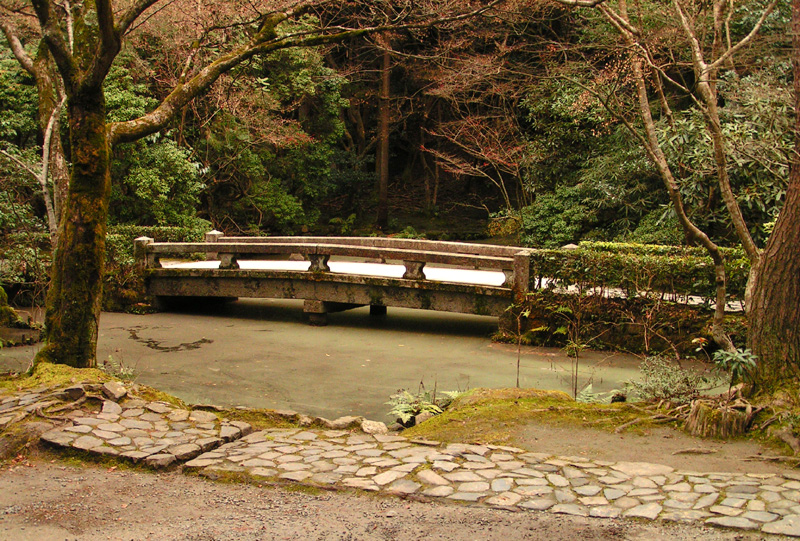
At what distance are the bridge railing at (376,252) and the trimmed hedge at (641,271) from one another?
1.43 ft

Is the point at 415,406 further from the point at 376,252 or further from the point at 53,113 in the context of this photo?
the point at 53,113

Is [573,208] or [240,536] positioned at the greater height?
[573,208]

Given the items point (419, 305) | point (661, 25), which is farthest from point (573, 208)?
point (419, 305)

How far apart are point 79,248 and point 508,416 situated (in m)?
4.77

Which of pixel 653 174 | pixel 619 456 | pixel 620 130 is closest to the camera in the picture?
pixel 619 456

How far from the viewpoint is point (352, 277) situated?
536 inches

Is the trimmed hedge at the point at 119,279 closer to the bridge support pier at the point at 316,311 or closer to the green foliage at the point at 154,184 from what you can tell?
the green foliage at the point at 154,184

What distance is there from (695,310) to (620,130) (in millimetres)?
9001

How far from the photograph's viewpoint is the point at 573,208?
19141 mm

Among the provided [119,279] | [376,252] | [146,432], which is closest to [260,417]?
[146,432]

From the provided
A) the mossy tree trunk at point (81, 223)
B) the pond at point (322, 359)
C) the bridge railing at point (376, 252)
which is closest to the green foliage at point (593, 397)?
the pond at point (322, 359)

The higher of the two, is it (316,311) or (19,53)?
(19,53)

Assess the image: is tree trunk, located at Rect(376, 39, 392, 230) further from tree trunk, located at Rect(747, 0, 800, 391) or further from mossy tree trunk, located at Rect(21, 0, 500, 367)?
tree trunk, located at Rect(747, 0, 800, 391)

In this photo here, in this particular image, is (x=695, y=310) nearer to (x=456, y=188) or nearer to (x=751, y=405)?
(x=751, y=405)
